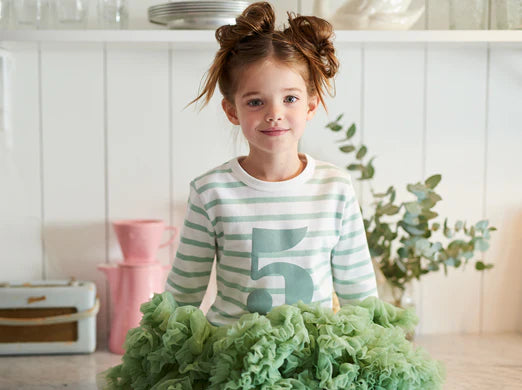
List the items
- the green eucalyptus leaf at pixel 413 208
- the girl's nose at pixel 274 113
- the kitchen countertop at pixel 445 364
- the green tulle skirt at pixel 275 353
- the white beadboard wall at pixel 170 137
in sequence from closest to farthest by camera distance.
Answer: the green tulle skirt at pixel 275 353
the girl's nose at pixel 274 113
the kitchen countertop at pixel 445 364
the green eucalyptus leaf at pixel 413 208
the white beadboard wall at pixel 170 137

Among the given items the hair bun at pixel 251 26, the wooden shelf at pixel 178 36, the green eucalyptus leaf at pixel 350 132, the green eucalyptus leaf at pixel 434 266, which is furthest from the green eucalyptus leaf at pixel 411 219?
the hair bun at pixel 251 26

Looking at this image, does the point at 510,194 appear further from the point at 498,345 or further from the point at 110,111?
the point at 110,111

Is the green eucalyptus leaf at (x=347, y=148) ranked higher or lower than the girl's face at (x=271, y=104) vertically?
lower

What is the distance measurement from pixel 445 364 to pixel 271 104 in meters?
0.75

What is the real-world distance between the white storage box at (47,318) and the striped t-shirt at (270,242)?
17.1 inches

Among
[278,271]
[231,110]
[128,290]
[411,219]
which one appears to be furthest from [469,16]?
[128,290]

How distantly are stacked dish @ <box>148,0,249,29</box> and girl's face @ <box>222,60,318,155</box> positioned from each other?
1.22 feet

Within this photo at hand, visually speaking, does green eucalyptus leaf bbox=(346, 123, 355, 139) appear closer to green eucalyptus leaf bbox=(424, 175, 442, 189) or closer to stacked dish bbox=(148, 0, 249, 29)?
green eucalyptus leaf bbox=(424, 175, 442, 189)

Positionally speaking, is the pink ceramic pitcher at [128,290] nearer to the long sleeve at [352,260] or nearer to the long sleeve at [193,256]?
the long sleeve at [193,256]

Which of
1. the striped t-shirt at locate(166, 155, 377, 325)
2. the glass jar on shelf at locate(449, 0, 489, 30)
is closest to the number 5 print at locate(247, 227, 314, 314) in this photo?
the striped t-shirt at locate(166, 155, 377, 325)

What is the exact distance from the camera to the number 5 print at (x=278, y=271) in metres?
1.03

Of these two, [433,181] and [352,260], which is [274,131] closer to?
[352,260]

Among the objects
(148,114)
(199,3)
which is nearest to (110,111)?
(148,114)

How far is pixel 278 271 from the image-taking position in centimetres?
103
